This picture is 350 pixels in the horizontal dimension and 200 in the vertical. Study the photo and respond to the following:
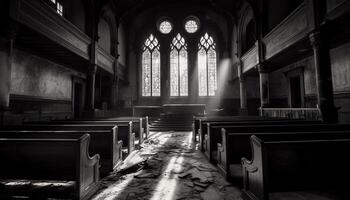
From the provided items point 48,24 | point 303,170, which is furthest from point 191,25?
point 303,170

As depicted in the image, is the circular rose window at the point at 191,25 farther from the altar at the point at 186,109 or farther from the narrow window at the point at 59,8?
the narrow window at the point at 59,8

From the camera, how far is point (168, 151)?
5723mm

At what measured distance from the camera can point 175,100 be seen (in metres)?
17.0

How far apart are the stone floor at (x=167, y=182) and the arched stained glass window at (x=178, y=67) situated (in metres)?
12.7

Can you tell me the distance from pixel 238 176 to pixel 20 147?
3.38m

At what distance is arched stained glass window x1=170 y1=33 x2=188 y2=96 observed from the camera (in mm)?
17250

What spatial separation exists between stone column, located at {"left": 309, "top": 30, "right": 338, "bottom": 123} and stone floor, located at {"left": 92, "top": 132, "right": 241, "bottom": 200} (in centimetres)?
457

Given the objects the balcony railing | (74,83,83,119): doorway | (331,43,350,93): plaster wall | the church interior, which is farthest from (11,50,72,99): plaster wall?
(331,43,350,93): plaster wall

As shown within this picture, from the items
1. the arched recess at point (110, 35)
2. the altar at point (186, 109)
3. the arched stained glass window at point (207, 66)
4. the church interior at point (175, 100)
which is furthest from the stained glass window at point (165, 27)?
the altar at point (186, 109)

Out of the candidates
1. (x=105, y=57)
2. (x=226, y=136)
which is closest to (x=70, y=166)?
(x=226, y=136)

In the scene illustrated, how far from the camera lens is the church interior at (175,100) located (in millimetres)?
2502

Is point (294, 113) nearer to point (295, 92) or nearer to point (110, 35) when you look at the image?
point (295, 92)

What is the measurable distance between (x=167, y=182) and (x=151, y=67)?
15.0 metres

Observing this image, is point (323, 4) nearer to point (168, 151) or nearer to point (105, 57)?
point (168, 151)
